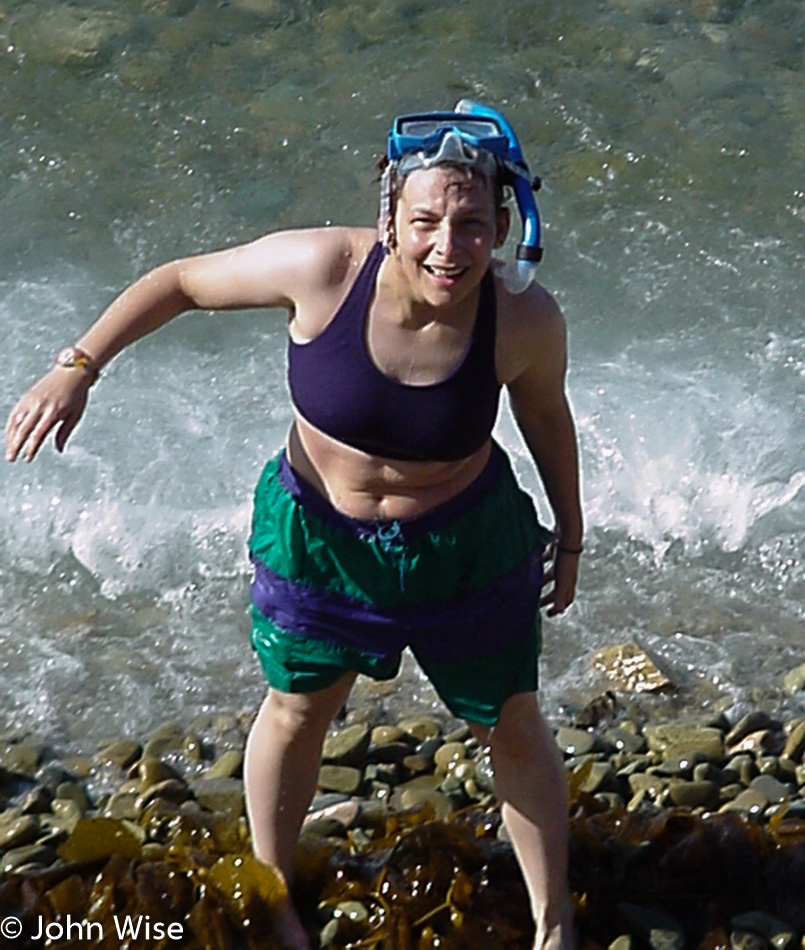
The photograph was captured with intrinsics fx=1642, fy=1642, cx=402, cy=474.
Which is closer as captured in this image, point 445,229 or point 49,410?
point 445,229

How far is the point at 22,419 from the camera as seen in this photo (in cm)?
288

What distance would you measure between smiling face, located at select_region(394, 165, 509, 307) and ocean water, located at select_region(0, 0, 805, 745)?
7.10ft

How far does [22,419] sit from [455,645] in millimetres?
909

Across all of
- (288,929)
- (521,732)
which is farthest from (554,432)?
(288,929)

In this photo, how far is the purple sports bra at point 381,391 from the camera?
9.46 ft

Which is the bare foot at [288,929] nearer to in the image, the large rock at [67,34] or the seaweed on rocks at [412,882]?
the seaweed on rocks at [412,882]

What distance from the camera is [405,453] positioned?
2.96m

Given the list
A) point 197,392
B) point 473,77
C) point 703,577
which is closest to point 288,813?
point 703,577

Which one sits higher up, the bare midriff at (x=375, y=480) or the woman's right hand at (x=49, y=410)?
the woman's right hand at (x=49, y=410)

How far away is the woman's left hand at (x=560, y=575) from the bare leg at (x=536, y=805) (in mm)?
243

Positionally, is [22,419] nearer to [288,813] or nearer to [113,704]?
[288,813]

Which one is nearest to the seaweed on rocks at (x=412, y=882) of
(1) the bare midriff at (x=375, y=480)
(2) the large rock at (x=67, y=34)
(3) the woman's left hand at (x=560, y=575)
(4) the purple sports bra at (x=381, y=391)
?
(3) the woman's left hand at (x=560, y=575)

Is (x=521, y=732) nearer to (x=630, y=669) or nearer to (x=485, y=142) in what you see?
(x=485, y=142)

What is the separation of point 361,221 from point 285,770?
427cm
